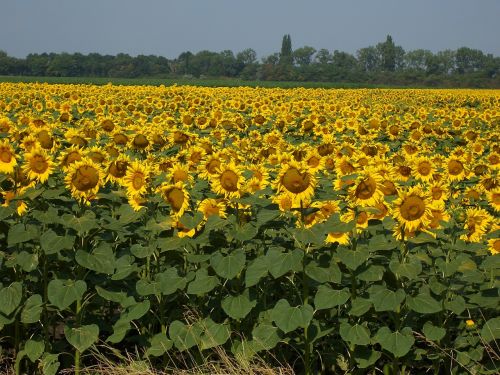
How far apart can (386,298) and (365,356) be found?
54 cm

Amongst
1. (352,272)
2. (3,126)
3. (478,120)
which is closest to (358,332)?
(352,272)

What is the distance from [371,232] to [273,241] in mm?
780

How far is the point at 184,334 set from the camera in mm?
4664

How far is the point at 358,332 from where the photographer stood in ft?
14.4

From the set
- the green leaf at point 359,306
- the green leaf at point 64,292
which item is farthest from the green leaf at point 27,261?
the green leaf at point 359,306

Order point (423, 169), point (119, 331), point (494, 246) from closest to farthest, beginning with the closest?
point (119, 331) → point (494, 246) → point (423, 169)

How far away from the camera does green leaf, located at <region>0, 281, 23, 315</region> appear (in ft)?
14.7

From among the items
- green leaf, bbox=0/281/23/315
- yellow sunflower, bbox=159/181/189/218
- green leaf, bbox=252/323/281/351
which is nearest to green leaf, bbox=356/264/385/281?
green leaf, bbox=252/323/281/351

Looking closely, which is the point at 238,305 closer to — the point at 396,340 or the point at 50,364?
the point at 396,340

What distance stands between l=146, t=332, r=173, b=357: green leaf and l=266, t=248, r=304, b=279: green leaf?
1.04 meters

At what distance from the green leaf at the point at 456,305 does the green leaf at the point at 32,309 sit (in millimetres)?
2856

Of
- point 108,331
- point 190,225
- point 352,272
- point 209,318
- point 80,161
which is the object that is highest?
point 80,161

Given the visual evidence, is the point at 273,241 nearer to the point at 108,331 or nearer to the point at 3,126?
the point at 108,331

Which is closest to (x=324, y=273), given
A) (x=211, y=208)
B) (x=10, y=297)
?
(x=211, y=208)
